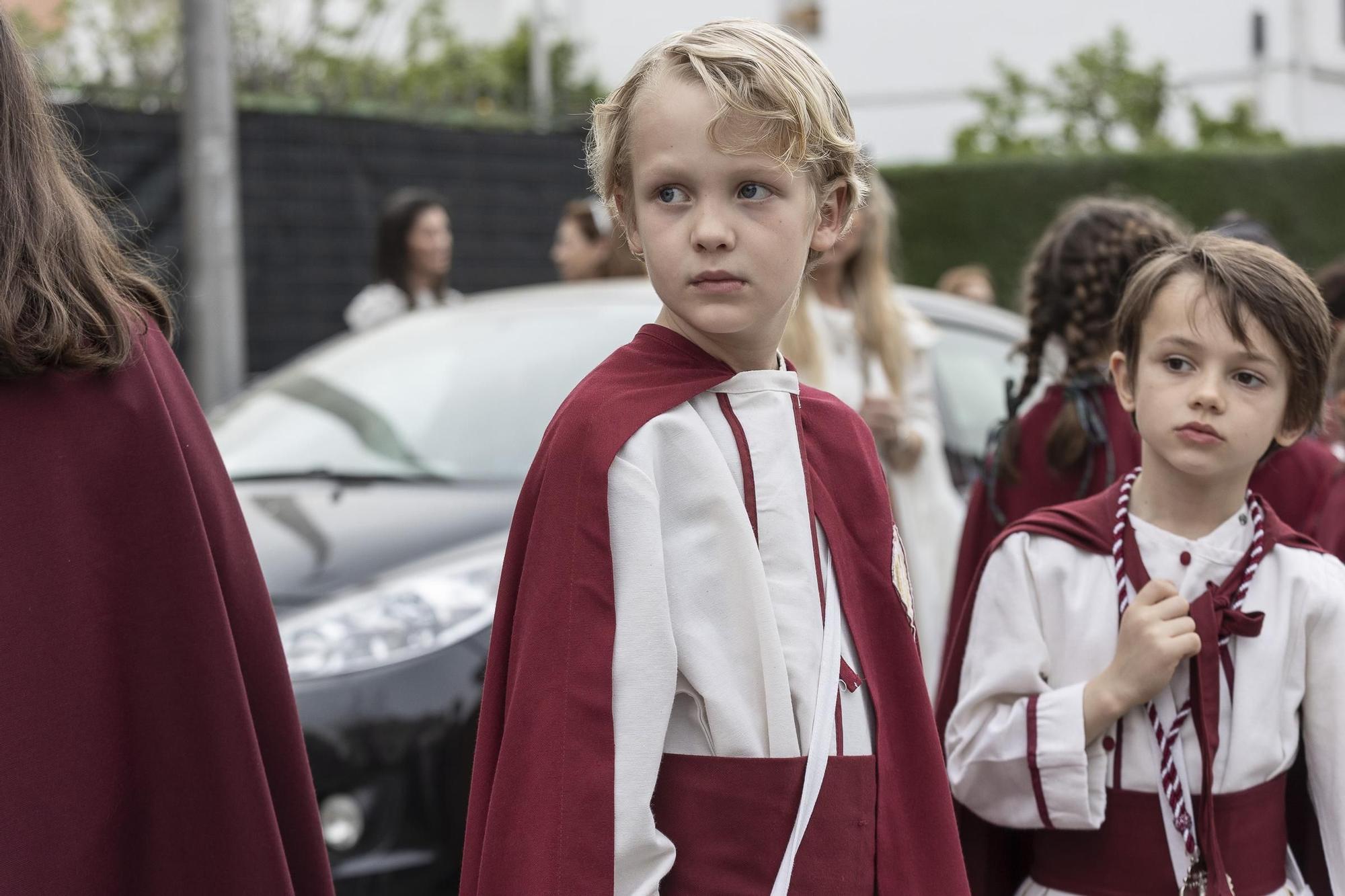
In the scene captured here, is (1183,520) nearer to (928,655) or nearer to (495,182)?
(928,655)

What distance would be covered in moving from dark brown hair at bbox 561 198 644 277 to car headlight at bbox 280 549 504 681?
184 cm

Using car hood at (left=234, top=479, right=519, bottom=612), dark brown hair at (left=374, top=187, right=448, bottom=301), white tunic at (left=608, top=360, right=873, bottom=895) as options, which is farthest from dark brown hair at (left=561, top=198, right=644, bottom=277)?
white tunic at (left=608, top=360, right=873, bottom=895)

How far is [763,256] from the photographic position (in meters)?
1.83

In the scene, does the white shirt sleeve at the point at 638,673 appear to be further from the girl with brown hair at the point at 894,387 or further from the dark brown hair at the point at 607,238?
the dark brown hair at the point at 607,238

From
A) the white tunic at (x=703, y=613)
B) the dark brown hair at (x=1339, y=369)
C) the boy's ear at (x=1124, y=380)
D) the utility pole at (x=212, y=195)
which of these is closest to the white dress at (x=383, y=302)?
the utility pole at (x=212, y=195)

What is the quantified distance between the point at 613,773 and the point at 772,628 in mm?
231

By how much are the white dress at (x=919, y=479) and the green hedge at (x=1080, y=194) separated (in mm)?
10871

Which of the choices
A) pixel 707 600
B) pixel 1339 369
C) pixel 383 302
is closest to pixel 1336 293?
pixel 1339 369

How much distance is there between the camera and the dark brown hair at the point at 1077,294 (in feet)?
10.1

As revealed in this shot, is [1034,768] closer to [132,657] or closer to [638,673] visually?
[638,673]

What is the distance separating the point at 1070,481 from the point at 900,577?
115 centimetres

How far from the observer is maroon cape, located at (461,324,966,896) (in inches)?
67.1

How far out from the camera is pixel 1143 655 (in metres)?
2.26

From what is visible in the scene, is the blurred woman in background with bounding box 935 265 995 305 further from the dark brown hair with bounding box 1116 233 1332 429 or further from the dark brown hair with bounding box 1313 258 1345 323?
the dark brown hair with bounding box 1116 233 1332 429
